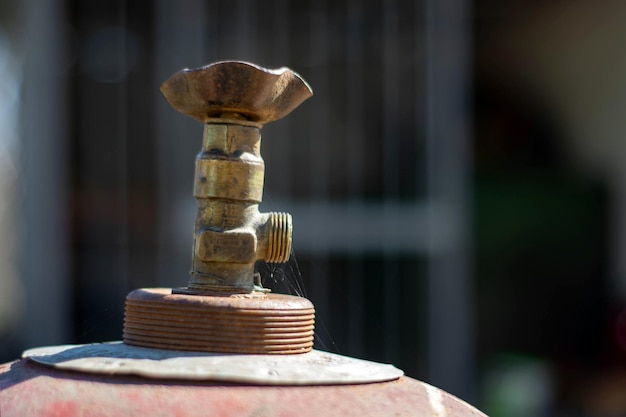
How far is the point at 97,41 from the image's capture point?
14.3ft

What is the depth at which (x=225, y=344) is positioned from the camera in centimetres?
105

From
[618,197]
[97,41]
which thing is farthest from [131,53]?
[618,197]

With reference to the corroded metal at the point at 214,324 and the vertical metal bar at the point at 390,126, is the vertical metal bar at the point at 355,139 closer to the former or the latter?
the vertical metal bar at the point at 390,126

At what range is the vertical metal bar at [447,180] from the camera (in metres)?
4.18

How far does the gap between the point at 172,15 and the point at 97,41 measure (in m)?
A: 0.37

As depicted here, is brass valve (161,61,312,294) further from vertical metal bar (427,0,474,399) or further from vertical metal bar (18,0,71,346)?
vertical metal bar (18,0,71,346)

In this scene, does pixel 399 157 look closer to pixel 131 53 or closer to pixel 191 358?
pixel 131 53

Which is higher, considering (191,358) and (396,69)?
(396,69)

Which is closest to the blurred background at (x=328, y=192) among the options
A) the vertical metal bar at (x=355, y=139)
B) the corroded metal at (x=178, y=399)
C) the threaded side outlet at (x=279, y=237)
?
the vertical metal bar at (x=355, y=139)

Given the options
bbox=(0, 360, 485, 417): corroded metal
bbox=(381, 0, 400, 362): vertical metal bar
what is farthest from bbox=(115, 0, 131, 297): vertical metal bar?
bbox=(0, 360, 485, 417): corroded metal

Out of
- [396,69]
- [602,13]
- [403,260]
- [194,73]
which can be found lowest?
[403,260]

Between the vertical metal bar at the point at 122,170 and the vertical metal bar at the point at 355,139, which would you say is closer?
the vertical metal bar at the point at 355,139

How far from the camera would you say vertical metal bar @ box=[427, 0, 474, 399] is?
13.7 feet

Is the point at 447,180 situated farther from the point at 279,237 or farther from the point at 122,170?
the point at 279,237
